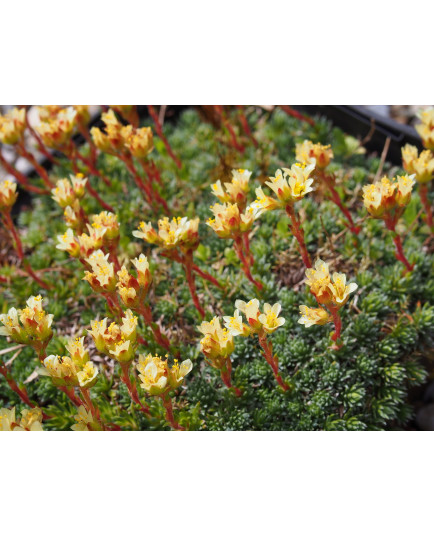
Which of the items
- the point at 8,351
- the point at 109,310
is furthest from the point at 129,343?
the point at 8,351

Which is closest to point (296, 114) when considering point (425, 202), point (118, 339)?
point (425, 202)

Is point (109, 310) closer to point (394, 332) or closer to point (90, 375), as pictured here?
point (90, 375)

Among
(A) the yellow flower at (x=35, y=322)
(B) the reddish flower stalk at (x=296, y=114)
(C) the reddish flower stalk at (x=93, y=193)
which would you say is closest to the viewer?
(A) the yellow flower at (x=35, y=322)

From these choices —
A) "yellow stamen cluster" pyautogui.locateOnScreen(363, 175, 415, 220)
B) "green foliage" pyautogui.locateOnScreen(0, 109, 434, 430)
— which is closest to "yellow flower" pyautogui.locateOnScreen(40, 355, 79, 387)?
"green foliage" pyautogui.locateOnScreen(0, 109, 434, 430)

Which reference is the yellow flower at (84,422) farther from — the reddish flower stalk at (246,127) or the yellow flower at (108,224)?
the reddish flower stalk at (246,127)

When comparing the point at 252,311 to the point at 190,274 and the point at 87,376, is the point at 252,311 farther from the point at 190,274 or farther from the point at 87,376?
the point at 87,376

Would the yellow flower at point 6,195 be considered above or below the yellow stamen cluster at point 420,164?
below

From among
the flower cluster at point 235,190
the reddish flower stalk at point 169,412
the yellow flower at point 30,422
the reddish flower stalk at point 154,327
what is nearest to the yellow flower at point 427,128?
the flower cluster at point 235,190
